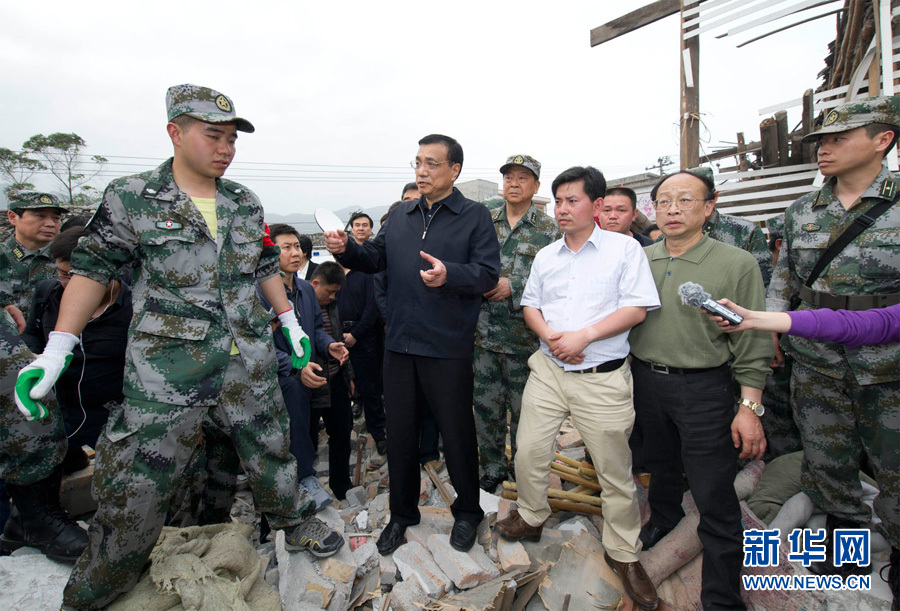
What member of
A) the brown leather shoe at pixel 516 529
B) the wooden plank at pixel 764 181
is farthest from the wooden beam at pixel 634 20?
the brown leather shoe at pixel 516 529

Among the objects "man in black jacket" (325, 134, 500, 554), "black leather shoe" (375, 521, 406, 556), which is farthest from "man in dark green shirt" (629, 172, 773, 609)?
"black leather shoe" (375, 521, 406, 556)

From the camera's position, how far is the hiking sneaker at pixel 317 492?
296 cm

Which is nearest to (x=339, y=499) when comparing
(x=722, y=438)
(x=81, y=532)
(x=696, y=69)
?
(x=81, y=532)

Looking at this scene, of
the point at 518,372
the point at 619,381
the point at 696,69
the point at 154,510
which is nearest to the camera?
the point at 154,510

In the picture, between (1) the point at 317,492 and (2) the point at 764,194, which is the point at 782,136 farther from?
(1) the point at 317,492

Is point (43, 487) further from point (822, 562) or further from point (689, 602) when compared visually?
point (822, 562)

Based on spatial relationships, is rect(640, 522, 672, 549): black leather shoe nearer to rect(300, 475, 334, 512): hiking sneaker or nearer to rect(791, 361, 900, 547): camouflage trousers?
rect(791, 361, 900, 547): camouflage trousers

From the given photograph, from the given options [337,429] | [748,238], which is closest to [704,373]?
[748,238]

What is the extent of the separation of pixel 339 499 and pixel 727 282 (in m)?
3.47

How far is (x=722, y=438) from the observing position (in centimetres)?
229

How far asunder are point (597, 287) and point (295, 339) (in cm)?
181

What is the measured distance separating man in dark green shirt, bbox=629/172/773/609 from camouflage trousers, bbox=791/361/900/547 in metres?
0.56

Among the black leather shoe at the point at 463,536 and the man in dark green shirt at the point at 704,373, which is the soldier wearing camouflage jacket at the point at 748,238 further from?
the black leather shoe at the point at 463,536

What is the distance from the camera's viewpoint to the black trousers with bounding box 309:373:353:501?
3750 mm
